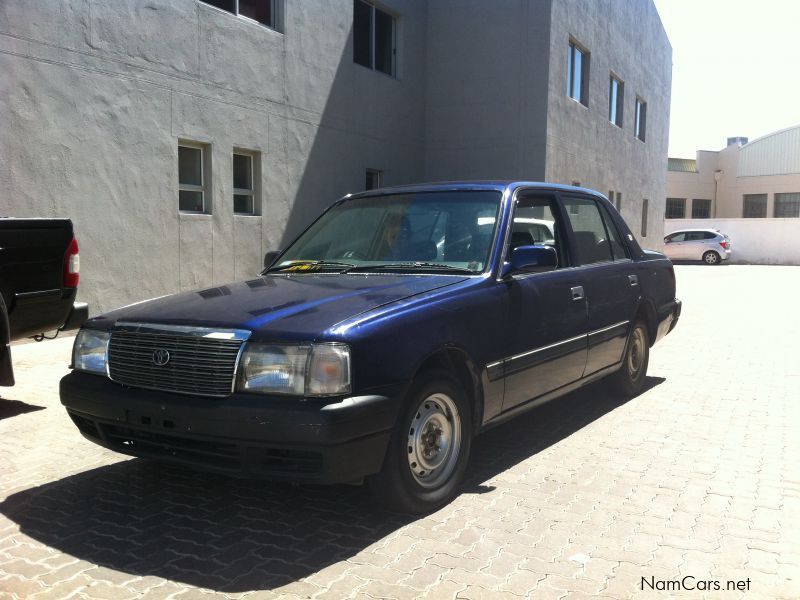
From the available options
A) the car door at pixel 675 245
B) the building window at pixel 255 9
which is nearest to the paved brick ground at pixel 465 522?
the building window at pixel 255 9

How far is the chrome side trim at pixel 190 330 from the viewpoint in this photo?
348cm

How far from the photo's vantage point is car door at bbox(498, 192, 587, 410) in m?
4.47

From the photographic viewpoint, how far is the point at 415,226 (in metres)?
4.83

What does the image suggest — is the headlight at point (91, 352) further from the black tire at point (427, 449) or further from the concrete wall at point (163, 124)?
the concrete wall at point (163, 124)

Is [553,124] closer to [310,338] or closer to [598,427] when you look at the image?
[598,427]

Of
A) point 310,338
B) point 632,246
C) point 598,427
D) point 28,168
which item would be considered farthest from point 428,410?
point 28,168

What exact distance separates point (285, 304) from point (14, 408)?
3.51 m

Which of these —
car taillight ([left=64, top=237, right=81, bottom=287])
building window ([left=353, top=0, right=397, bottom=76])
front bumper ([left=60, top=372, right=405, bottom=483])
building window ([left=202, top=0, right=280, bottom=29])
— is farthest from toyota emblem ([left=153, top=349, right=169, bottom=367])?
building window ([left=353, top=0, right=397, bottom=76])

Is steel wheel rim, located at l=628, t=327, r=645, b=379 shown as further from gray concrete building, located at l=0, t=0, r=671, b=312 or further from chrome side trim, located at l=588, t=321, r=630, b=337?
gray concrete building, located at l=0, t=0, r=671, b=312

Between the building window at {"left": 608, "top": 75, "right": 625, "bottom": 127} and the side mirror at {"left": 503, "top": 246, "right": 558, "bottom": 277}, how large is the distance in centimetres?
2044

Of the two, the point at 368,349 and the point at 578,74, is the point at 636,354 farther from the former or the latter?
the point at 578,74

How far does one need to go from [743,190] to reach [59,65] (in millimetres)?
48604

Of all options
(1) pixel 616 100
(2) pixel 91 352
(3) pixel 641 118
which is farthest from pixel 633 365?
(3) pixel 641 118

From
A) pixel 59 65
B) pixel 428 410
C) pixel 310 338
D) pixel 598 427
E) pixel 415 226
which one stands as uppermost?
pixel 59 65
